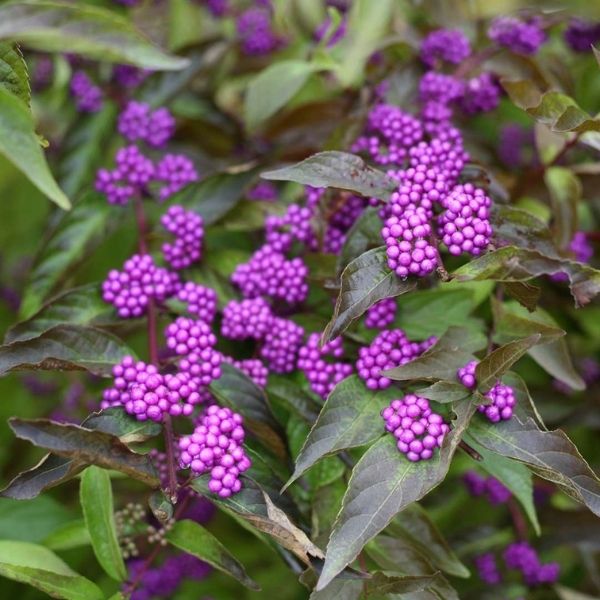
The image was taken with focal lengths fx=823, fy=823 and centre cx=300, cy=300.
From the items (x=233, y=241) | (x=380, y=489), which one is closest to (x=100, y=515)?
(x=380, y=489)

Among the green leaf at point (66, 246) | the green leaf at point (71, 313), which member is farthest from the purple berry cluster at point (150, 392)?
the green leaf at point (66, 246)

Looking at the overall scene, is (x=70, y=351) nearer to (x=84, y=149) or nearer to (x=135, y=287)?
(x=135, y=287)

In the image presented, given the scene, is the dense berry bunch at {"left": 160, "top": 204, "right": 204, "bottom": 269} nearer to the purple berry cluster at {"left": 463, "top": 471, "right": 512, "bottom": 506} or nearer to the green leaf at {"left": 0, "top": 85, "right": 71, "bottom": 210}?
the green leaf at {"left": 0, "top": 85, "right": 71, "bottom": 210}

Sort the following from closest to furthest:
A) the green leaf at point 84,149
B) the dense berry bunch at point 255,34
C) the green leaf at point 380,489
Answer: the green leaf at point 380,489
the green leaf at point 84,149
the dense berry bunch at point 255,34

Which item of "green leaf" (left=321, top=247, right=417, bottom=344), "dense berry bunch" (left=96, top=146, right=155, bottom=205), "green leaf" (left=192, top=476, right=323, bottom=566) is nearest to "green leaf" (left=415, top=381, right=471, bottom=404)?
"green leaf" (left=321, top=247, right=417, bottom=344)

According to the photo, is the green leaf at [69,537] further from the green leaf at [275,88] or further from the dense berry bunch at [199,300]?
the green leaf at [275,88]
